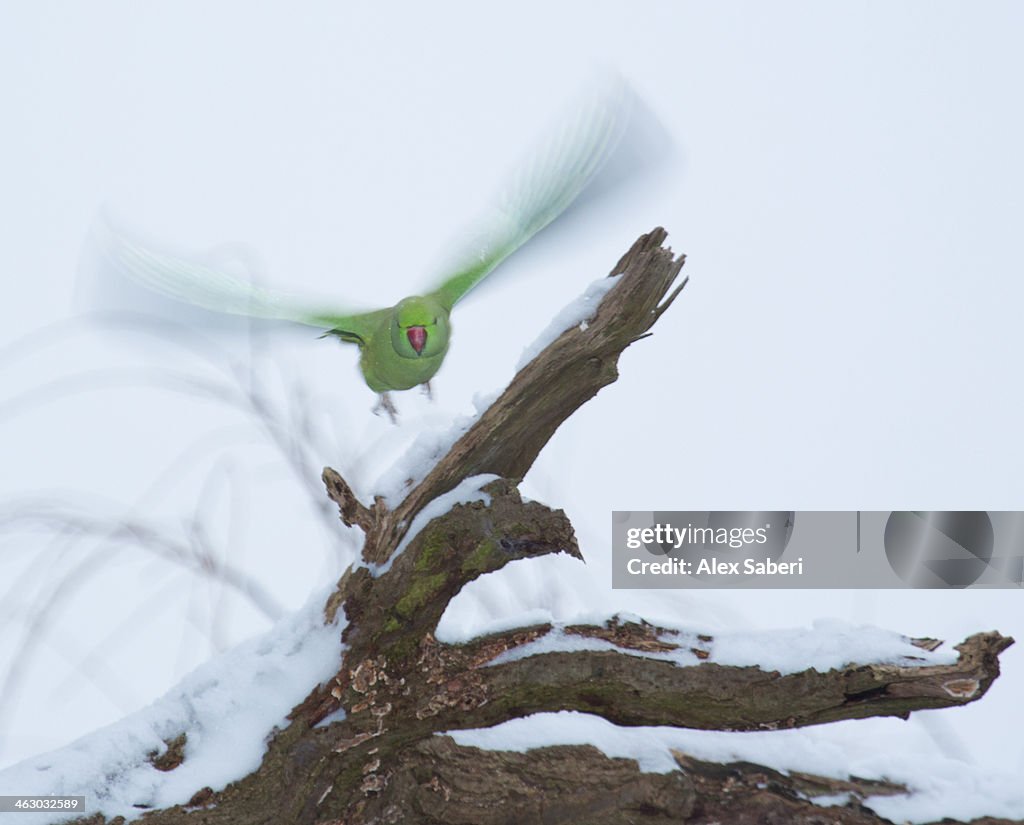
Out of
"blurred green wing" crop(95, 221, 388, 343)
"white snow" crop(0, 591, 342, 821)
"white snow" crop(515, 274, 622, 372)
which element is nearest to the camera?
"white snow" crop(0, 591, 342, 821)

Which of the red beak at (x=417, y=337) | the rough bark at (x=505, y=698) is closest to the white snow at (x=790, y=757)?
the rough bark at (x=505, y=698)

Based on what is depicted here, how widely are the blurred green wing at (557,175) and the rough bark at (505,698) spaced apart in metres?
0.66

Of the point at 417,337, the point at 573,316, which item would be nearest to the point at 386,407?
the point at 417,337

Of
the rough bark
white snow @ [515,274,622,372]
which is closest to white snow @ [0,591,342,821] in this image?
the rough bark

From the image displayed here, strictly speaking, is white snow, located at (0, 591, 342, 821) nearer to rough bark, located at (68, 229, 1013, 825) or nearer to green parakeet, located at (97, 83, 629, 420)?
rough bark, located at (68, 229, 1013, 825)

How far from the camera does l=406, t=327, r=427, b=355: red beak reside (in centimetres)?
278

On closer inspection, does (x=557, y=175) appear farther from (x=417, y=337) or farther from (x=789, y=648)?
(x=789, y=648)

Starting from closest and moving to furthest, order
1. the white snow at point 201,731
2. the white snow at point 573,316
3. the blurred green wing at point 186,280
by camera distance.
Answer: the white snow at point 201,731, the white snow at point 573,316, the blurred green wing at point 186,280

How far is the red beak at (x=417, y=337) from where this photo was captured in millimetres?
2779

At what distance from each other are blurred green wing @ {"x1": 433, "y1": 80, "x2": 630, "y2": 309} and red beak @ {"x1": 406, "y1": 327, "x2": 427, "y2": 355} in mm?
300

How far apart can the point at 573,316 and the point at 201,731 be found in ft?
3.93

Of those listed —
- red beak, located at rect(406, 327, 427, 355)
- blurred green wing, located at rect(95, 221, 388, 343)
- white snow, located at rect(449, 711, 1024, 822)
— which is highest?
blurred green wing, located at rect(95, 221, 388, 343)

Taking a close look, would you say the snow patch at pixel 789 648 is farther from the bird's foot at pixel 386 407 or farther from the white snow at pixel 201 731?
the bird's foot at pixel 386 407

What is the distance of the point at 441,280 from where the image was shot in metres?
2.89
